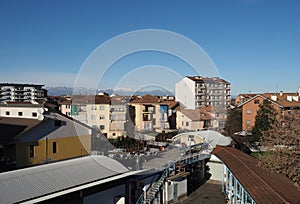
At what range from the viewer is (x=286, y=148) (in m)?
6.33

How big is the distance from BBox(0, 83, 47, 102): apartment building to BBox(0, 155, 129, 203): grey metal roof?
3872 cm

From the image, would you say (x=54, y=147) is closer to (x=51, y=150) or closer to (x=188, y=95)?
(x=51, y=150)

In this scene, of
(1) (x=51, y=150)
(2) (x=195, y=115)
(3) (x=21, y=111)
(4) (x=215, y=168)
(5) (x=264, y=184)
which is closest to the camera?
(5) (x=264, y=184)

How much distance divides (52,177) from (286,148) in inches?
196

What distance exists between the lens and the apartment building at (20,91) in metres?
44.1

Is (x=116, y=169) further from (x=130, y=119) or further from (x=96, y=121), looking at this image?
(x=130, y=119)

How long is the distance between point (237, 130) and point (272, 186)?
15961 millimetres

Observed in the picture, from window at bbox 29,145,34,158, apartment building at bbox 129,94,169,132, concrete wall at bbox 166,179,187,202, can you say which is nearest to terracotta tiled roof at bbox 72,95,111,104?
apartment building at bbox 129,94,169,132

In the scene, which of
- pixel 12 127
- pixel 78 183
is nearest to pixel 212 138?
pixel 78 183

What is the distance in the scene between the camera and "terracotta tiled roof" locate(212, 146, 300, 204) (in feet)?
16.7

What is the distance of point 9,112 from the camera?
11719 millimetres

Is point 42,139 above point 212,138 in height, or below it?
above

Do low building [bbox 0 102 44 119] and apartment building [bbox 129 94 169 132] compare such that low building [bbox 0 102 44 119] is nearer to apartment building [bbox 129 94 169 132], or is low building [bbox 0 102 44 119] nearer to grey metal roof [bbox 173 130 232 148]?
grey metal roof [bbox 173 130 232 148]

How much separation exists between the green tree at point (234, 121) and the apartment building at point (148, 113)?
163 inches
